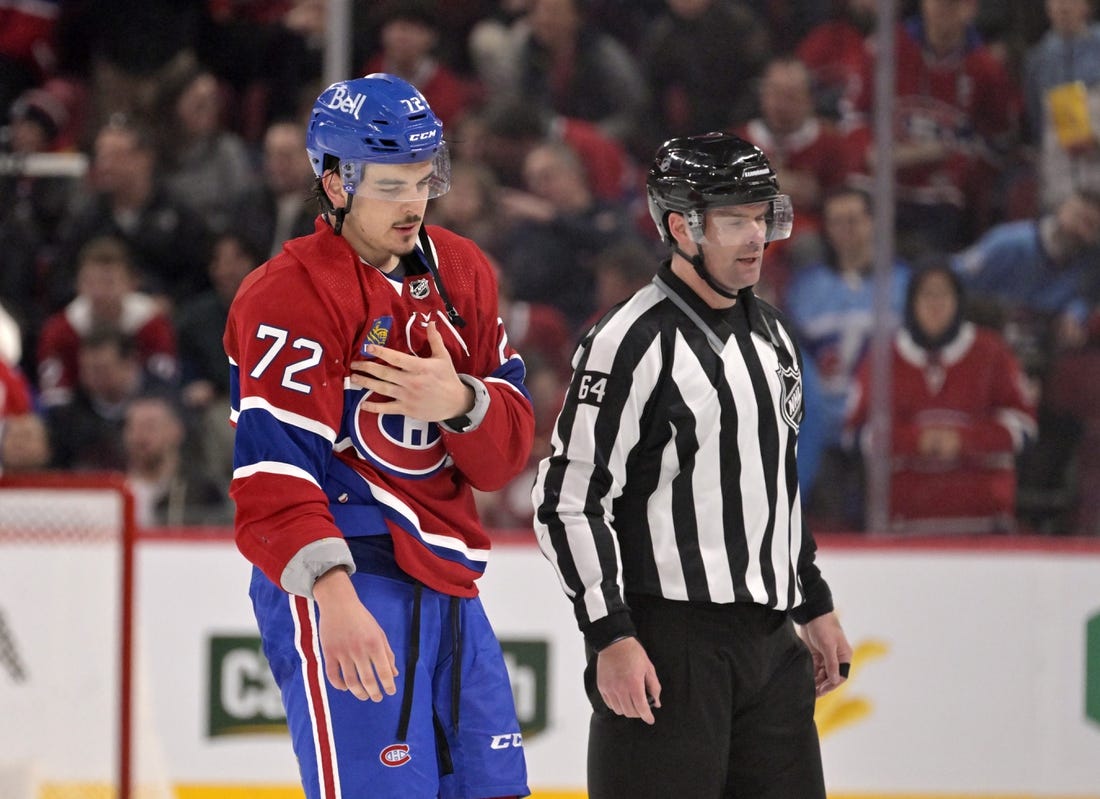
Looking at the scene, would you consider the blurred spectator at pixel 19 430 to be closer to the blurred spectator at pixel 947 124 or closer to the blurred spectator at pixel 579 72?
the blurred spectator at pixel 579 72

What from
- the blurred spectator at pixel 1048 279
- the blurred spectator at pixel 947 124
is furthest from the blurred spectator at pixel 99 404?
the blurred spectator at pixel 1048 279

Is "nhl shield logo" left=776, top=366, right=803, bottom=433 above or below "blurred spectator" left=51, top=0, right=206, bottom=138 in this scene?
below

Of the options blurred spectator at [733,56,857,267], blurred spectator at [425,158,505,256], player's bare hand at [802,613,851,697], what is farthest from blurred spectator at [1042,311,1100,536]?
player's bare hand at [802,613,851,697]

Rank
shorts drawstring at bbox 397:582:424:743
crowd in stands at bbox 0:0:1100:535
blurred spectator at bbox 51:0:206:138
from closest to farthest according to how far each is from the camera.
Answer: shorts drawstring at bbox 397:582:424:743 → crowd in stands at bbox 0:0:1100:535 → blurred spectator at bbox 51:0:206:138

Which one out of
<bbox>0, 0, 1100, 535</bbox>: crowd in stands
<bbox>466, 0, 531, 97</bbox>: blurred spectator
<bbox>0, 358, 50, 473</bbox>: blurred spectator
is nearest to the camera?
<bbox>0, 358, 50, 473</bbox>: blurred spectator

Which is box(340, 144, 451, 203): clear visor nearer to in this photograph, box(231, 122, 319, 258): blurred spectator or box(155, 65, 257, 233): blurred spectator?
box(231, 122, 319, 258): blurred spectator

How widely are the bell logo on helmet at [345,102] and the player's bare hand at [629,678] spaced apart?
0.81 meters

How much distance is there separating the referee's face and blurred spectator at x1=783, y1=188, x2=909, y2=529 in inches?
84.9

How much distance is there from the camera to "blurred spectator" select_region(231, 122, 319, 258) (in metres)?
5.05

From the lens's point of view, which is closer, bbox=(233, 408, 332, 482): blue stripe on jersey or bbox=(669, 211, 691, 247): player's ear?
bbox=(233, 408, 332, 482): blue stripe on jersey

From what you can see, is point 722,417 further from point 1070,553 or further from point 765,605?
point 1070,553

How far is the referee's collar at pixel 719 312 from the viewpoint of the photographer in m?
2.40

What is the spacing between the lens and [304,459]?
6.82 ft

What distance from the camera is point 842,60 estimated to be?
4844mm
